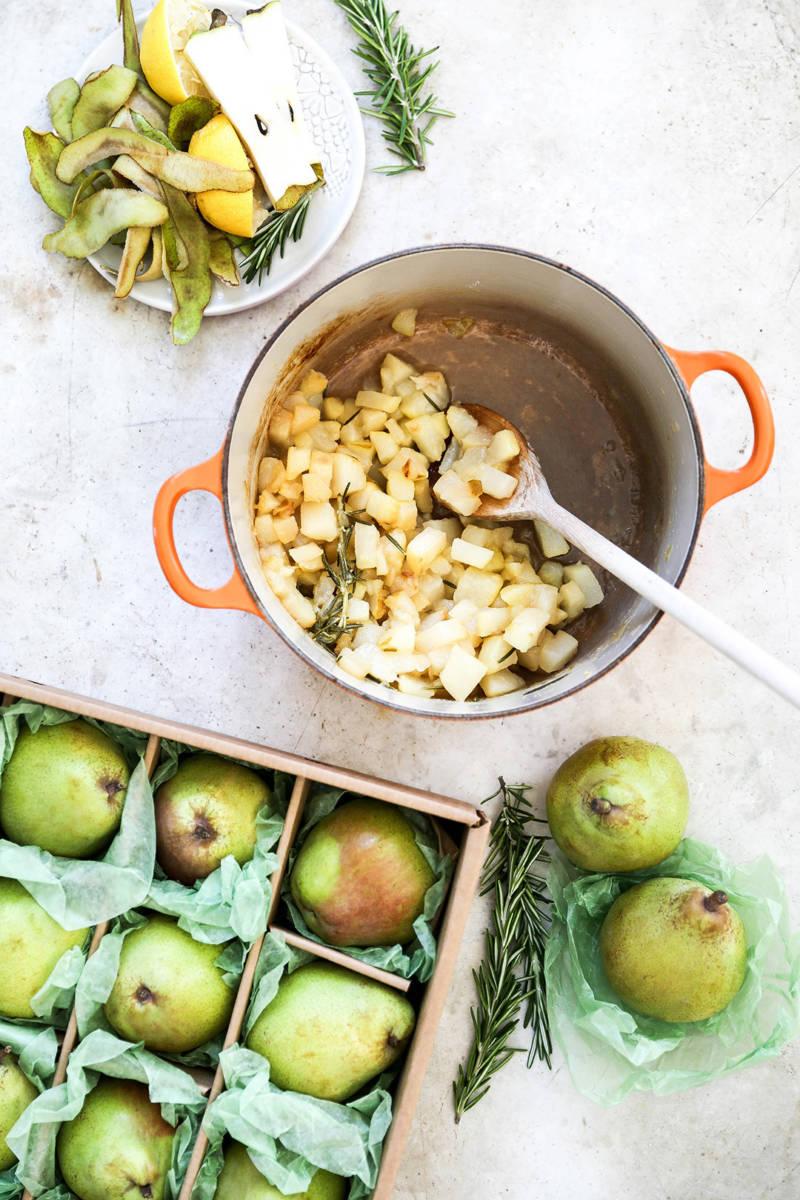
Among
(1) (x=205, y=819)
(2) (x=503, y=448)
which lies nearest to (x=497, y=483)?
(2) (x=503, y=448)

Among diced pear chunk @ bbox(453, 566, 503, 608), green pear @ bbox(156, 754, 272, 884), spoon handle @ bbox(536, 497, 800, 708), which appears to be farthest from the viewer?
diced pear chunk @ bbox(453, 566, 503, 608)

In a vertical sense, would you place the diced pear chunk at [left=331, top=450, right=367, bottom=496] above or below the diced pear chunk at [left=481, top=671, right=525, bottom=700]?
above

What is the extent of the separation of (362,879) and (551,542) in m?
0.43

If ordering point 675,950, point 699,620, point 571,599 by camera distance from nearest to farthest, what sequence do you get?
point 699,620
point 675,950
point 571,599

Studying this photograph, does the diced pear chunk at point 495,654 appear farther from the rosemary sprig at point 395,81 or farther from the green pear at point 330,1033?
the rosemary sprig at point 395,81

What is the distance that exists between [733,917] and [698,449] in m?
0.48

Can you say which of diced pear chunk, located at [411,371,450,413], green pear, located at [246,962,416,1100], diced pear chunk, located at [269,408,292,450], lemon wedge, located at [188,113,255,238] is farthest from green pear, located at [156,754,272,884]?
lemon wedge, located at [188,113,255,238]

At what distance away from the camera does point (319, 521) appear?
1097 millimetres

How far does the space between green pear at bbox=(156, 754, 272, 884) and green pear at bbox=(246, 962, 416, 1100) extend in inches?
5.8

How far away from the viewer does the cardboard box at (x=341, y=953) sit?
37.9 inches

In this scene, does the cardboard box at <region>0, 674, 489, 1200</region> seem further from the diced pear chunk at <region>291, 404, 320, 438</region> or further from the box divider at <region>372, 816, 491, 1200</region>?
the diced pear chunk at <region>291, 404, 320, 438</region>

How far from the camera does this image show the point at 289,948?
1.01 m

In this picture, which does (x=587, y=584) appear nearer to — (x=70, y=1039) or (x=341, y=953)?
(x=341, y=953)

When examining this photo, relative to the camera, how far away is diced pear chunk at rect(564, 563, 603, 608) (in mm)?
1148
